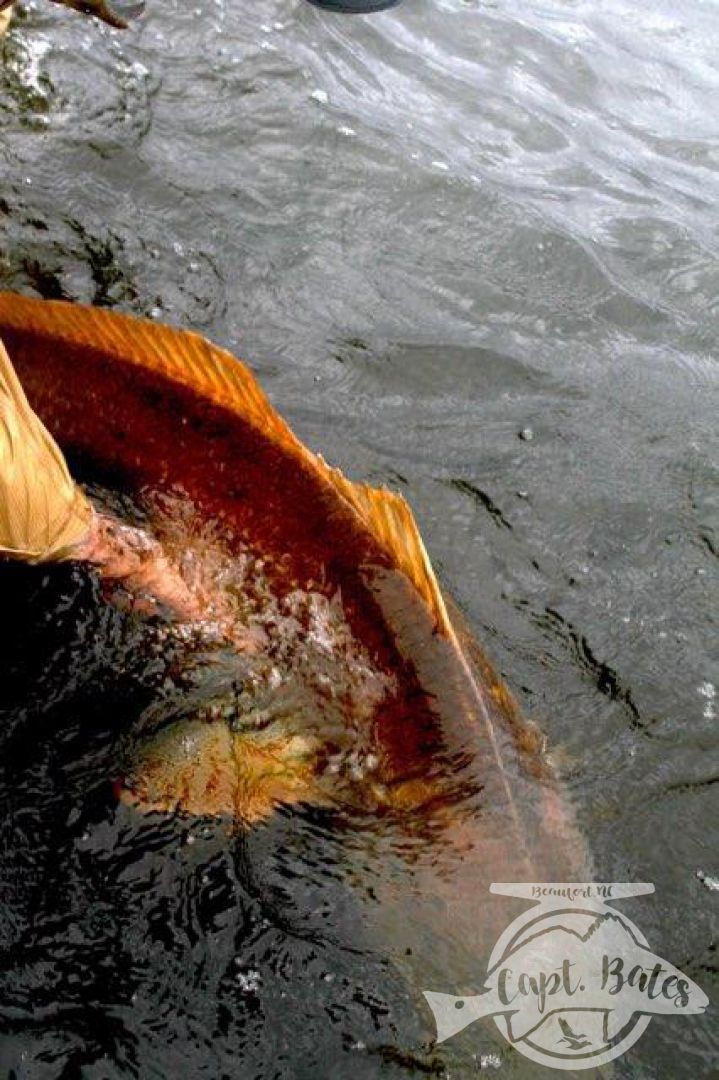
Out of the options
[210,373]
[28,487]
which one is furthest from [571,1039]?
[210,373]

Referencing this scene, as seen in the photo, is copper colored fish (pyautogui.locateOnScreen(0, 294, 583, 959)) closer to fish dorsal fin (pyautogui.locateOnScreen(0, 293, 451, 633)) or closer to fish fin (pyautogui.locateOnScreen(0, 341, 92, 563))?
fish dorsal fin (pyautogui.locateOnScreen(0, 293, 451, 633))

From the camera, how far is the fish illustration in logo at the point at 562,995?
2633mm

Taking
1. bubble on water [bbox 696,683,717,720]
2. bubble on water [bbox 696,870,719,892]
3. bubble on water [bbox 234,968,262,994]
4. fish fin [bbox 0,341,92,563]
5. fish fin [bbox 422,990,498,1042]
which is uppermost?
fish fin [bbox 0,341,92,563]

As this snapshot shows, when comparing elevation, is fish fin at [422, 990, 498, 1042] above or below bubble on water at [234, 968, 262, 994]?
above

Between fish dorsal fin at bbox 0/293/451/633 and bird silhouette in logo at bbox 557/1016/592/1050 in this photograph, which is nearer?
bird silhouette in logo at bbox 557/1016/592/1050

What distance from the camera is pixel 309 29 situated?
671cm

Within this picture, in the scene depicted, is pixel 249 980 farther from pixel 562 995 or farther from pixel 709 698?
pixel 709 698

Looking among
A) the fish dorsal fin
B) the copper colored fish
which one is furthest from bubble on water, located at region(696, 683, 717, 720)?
the fish dorsal fin

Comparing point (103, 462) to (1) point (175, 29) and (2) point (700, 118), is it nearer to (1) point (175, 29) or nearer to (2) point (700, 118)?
(1) point (175, 29)

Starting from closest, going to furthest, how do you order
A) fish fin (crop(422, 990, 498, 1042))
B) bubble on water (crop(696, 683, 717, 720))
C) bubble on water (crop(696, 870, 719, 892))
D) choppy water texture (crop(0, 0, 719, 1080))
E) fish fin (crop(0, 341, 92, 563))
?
fish fin (crop(0, 341, 92, 563)), fish fin (crop(422, 990, 498, 1042)), choppy water texture (crop(0, 0, 719, 1080)), bubble on water (crop(696, 870, 719, 892)), bubble on water (crop(696, 683, 717, 720))

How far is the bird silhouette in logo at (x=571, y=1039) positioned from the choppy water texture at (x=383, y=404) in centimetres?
17

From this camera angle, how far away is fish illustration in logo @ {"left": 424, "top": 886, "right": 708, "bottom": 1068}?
104 inches

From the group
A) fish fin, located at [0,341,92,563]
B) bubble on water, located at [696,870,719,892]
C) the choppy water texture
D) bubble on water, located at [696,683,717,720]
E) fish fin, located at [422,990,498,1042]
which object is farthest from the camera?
bubble on water, located at [696,683,717,720]

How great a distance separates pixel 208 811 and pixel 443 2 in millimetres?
7006
